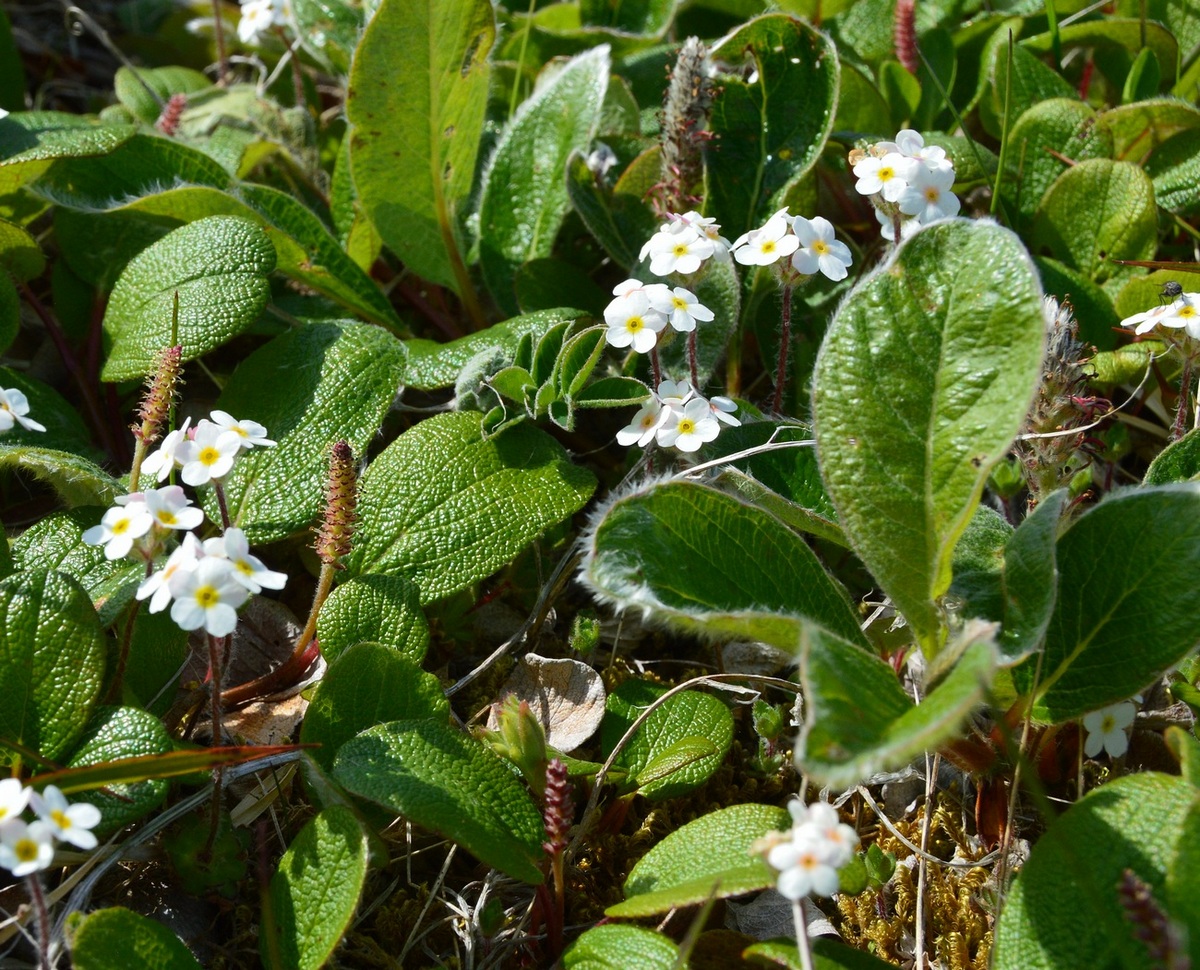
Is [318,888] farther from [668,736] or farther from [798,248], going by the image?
[798,248]

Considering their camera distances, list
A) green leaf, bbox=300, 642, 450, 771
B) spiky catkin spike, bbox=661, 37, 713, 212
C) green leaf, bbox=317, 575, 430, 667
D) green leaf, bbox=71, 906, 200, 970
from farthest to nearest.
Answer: spiky catkin spike, bbox=661, 37, 713, 212
green leaf, bbox=317, 575, 430, 667
green leaf, bbox=300, 642, 450, 771
green leaf, bbox=71, 906, 200, 970

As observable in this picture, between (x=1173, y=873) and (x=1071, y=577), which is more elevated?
(x=1071, y=577)

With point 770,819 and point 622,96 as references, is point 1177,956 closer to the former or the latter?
point 770,819

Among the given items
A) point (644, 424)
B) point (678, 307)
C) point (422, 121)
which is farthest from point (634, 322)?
point (422, 121)

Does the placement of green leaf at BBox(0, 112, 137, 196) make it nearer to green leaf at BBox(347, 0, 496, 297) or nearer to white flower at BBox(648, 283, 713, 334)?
green leaf at BBox(347, 0, 496, 297)

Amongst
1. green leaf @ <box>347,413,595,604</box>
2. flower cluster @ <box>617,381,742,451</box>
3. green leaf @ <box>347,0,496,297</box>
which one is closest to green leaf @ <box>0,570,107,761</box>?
green leaf @ <box>347,413,595,604</box>

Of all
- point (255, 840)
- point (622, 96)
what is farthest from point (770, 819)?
point (622, 96)
